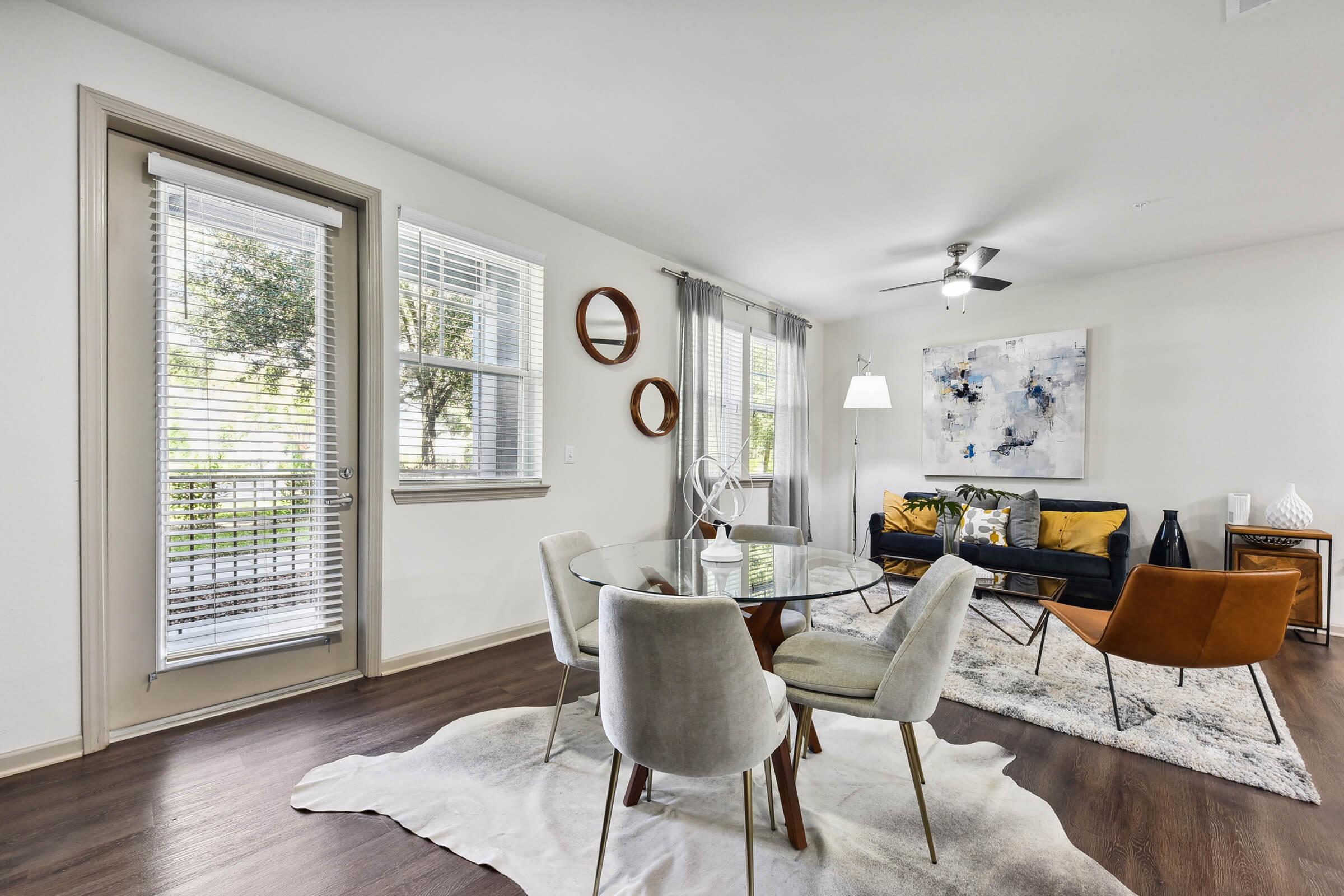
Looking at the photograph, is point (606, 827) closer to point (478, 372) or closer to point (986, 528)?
point (478, 372)

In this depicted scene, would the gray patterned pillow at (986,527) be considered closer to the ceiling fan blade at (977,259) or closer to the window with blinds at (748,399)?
the window with blinds at (748,399)

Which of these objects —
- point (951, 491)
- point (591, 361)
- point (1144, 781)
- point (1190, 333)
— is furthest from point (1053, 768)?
point (1190, 333)

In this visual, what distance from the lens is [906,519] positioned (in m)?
5.16

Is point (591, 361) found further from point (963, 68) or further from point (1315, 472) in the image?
point (1315, 472)

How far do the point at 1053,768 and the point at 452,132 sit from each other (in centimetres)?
371

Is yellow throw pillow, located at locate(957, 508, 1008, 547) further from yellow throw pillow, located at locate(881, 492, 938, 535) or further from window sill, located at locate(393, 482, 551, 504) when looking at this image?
window sill, located at locate(393, 482, 551, 504)

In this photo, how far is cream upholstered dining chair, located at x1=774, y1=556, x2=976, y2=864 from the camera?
1.57m

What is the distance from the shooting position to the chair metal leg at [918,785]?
156cm

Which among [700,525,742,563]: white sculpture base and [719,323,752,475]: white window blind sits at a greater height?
[719,323,752,475]: white window blind

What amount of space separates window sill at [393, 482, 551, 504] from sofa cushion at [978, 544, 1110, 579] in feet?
11.5

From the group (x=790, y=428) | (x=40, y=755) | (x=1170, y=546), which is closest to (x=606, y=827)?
(x=40, y=755)

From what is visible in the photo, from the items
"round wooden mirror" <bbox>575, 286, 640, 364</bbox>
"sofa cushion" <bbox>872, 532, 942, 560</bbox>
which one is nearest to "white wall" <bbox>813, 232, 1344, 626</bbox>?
"sofa cushion" <bbox>872, 532, 942, 560</bbox>

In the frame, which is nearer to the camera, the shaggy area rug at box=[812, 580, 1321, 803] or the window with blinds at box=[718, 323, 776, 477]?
the shaggy area rug at box=[812, 580, 1321, 803]

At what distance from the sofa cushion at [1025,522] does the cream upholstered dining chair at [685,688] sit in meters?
3.97
